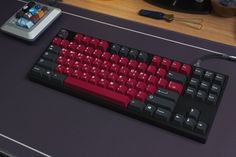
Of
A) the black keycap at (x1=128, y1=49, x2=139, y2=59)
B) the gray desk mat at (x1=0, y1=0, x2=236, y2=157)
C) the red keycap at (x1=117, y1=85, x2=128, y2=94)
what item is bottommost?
the gray desk mat at (x1=0, y1=0, x2=236, y2=157)

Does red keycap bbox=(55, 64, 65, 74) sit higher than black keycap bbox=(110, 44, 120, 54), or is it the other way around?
black keycap bbox=(110, 44, 120, 54)

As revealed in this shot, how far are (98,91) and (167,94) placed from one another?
0.38 feet

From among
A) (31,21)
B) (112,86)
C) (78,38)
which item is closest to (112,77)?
(112,86)

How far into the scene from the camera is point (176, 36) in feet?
2.21

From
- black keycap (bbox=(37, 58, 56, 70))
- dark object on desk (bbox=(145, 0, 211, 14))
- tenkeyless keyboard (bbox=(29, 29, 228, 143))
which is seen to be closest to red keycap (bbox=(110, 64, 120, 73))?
tenkeyless keyboard (bbox=(29, 29, 228, 143))

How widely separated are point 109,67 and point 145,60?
7cm

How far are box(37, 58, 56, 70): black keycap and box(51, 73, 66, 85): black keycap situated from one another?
0.06 feet

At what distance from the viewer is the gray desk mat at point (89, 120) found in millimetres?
522

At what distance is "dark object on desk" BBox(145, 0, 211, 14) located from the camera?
0.71 metres

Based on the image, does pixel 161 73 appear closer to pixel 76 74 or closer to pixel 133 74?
pixel 133 74

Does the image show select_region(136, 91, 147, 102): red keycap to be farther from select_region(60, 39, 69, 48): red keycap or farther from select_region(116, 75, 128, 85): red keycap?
select_region(60, 39, 69, 48): red keycap

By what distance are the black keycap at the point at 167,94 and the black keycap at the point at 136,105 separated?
34 millimetres

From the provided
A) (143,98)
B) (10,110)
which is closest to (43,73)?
(10,110)

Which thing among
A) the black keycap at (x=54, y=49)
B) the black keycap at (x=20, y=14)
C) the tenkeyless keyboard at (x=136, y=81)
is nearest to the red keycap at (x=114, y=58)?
the tenkeyless keyboard at (x=136, y=81)
